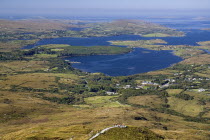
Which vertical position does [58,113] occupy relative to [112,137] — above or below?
below

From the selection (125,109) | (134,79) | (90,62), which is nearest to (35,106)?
(125,109)

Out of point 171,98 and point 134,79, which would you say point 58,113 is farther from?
point 134,79

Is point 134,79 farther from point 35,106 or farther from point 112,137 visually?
point 112,137

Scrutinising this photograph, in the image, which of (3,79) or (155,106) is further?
(3,79)

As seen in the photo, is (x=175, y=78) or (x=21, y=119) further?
(x=175, y=78)

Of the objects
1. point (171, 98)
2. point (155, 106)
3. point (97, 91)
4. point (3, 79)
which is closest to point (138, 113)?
point (155, 106)

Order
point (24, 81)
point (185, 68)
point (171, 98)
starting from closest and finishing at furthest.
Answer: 1. point (171, 98)
2. point (24, 81)
3. point (185, 68)

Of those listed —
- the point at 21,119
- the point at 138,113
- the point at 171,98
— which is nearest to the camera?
the point at 21,119

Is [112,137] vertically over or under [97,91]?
over

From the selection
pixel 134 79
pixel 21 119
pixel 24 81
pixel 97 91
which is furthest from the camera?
pixel 134 79
